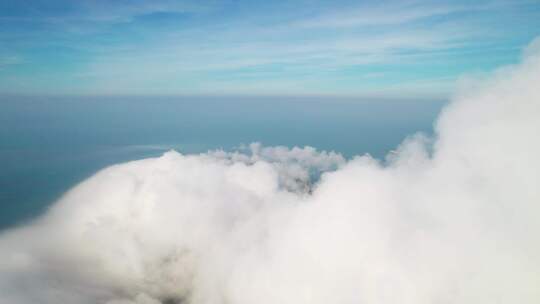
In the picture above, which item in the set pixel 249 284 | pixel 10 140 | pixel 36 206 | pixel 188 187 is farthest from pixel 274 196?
pixel 10 140

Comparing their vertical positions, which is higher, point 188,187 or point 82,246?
point 188,187

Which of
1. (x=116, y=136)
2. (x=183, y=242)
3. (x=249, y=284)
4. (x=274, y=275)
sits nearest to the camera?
(x=274, y=275)

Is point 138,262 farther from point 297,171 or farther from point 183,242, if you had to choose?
point 297,171

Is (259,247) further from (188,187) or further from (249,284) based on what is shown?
(188,187)

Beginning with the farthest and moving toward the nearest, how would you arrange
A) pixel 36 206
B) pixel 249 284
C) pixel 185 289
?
pixel 185 289 < pixel 36 206 < pixel 249 284

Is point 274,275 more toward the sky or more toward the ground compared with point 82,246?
more toward the sky

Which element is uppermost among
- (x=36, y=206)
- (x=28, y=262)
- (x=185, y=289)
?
(x=36, y=206)

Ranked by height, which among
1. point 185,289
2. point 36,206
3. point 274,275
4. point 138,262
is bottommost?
point 185,289

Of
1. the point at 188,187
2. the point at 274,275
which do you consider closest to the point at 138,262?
the point at 188,187

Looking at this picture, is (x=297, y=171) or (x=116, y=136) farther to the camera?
(x=116, y=136)
